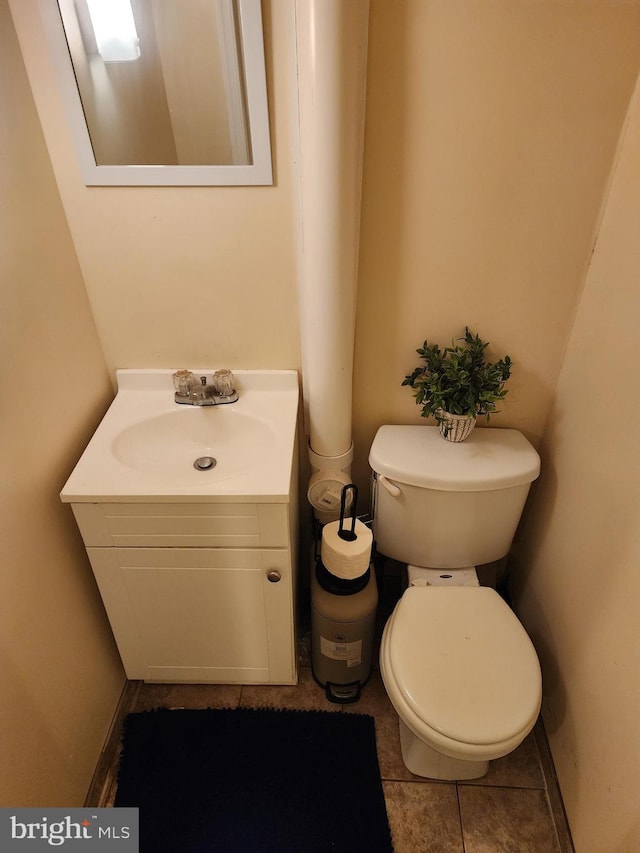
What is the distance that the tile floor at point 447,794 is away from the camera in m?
1.17

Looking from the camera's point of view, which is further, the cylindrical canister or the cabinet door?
the cylindrical canister

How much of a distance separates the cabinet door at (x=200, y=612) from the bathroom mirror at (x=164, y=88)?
2.84 ft

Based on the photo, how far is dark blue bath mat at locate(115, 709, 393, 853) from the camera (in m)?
1.17

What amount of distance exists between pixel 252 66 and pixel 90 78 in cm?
34

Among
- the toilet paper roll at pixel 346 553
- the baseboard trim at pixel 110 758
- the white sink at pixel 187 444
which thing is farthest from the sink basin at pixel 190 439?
the baseboard trim at pixel 110 758

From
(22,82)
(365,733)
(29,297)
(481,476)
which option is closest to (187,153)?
(22,82)

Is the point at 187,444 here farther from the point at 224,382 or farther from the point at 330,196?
the point at 330,196

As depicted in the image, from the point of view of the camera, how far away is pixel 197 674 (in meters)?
1.38

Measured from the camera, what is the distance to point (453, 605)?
122 centimetres

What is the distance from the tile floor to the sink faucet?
0.89 m

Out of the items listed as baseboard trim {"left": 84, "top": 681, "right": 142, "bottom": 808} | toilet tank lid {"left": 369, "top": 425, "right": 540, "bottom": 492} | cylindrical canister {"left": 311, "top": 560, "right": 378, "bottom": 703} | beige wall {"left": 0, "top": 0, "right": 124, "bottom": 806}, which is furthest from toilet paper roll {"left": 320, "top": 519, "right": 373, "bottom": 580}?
baseboard trim {"left": 84, "top": 681, "right": 142, "bottom": 808}

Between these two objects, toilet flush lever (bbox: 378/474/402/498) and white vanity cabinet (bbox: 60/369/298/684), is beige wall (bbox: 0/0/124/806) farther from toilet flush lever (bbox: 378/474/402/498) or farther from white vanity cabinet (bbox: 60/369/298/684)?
toilet flush lever (bbox: 378/474/402/498)

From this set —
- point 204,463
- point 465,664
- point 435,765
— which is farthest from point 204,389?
point 435,765

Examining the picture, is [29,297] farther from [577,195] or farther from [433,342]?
[577,195]
